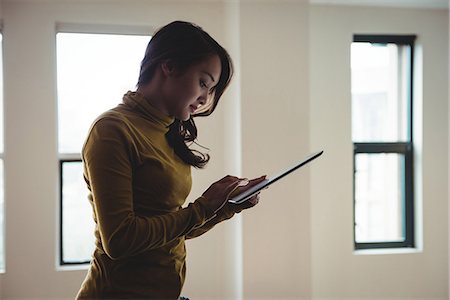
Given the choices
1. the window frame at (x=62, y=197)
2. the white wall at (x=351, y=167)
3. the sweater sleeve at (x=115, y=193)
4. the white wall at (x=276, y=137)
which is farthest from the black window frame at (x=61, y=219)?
the sweater sleeve at (x=115, y=193)

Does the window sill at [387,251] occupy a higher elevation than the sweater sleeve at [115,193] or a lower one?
lower

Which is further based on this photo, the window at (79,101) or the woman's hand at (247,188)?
the window at (79,101)

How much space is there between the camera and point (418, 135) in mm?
2387

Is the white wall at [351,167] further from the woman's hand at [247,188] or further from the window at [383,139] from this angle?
the woman's hand at [247,188]

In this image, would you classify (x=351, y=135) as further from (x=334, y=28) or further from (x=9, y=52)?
(x=9, y=52)

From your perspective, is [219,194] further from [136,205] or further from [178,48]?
[178,48]

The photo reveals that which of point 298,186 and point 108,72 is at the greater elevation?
point 108,72

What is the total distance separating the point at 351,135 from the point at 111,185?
172 centimetres

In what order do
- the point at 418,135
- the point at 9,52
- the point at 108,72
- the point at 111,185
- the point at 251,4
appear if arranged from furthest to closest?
the point at 418,135 < the point at 108,72 < the point at 9,52 < the point at 251,4 < the point at 111,185

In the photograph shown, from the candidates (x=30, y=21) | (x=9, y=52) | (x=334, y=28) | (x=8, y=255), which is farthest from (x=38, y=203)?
(x=334, y=28)

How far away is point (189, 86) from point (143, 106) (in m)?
0.10

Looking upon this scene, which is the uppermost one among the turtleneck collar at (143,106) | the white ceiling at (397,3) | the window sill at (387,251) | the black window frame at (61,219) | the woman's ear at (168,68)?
the white ceiling at (397,3)

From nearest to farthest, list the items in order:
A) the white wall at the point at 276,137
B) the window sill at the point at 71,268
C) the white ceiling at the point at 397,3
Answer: the white wall at the point at 276,137 < the window sill at the point at 71,268 < the white ceiling at the point at 397,3

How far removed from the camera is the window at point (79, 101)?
2.13 meters
